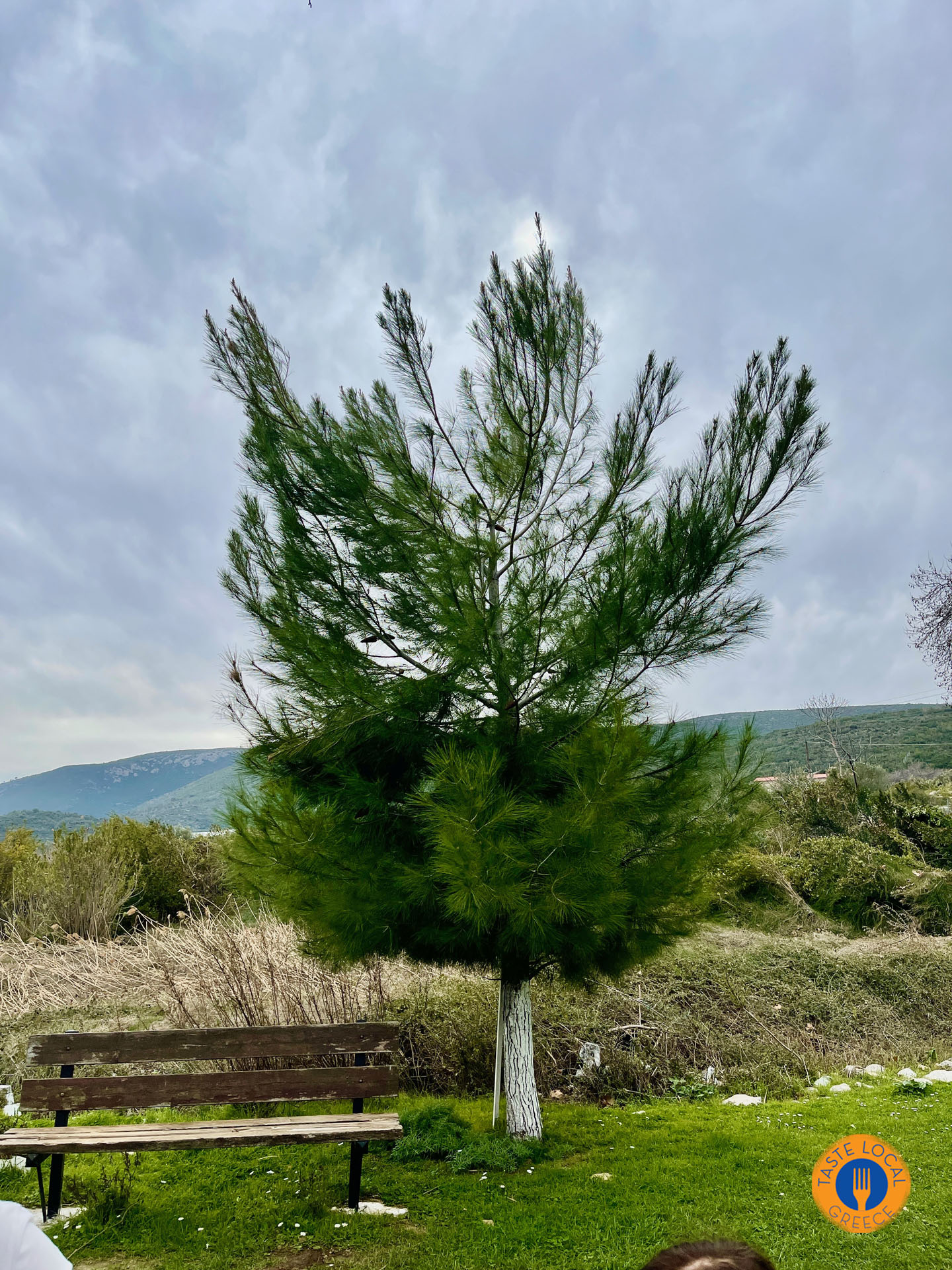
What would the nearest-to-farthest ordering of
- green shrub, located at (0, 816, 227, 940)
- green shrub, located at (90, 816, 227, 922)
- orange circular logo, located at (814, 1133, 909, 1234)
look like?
orange circular logo, located at (814, 1133, 909, 1234) → green shrub, located at (0, 816, 227, 940) → green shrub, located at (90, 816, 227, 922)

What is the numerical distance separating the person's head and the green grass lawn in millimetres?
2889

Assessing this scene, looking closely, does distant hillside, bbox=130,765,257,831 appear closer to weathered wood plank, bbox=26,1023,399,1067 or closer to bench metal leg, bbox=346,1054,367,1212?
weathered wood plank, bbox=26,1023,399,1067

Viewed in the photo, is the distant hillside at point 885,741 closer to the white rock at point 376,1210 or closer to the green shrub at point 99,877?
the green shrub at point 99,877

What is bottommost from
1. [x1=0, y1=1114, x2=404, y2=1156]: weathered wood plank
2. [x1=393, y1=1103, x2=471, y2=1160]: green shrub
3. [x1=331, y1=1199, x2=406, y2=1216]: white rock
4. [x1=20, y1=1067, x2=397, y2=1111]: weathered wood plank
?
[x1=393, y1=1103, x2=471, y2=1160]: green shrub

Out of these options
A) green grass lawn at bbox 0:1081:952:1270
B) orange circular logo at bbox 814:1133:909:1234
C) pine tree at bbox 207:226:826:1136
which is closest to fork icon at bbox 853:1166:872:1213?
orange circular logo at bbox 814:1133:909:1234

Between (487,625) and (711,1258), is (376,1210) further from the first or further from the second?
(711,1258)

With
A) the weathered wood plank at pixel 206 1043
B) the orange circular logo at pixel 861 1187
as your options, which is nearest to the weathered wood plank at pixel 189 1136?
the weathered wood plank at pixel 206 1043

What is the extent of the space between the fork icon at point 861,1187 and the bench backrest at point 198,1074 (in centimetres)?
243

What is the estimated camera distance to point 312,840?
4.20 metres

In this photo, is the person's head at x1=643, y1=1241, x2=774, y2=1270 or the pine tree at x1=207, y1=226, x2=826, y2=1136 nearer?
the person's head at x1=643, y1=1241, x2=774, y2=1270

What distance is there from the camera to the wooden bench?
11.3ft

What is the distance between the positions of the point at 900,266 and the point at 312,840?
28.7 ft

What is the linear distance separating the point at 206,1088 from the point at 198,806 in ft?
A: 294

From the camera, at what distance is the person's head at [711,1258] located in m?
0.81
